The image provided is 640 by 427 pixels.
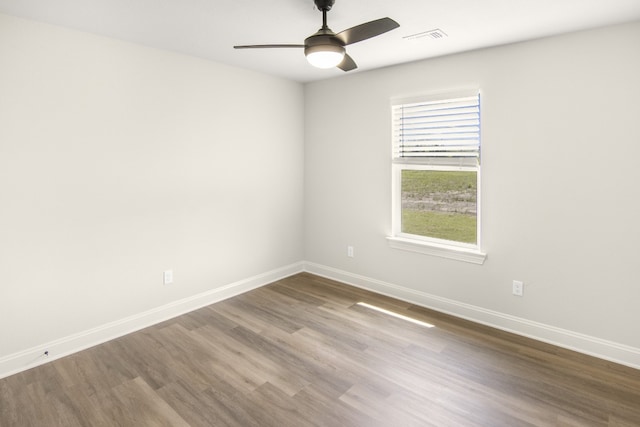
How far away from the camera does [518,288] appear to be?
3.06 metres

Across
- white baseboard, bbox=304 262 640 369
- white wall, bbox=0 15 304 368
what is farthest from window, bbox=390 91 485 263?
white wall, bbox=0 15 304 368

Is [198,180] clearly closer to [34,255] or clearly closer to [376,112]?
[34,255]

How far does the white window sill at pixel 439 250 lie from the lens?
3275mm

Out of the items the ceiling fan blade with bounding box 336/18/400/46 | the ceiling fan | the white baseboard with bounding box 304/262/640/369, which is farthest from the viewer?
the white baseboard with bounding box 304/262/640/369

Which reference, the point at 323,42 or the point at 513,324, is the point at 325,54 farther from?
the point at 513,324

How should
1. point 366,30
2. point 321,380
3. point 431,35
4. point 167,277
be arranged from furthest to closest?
point 167,277, point 431,35, point 321,380, point 366,30

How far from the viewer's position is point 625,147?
2.55m

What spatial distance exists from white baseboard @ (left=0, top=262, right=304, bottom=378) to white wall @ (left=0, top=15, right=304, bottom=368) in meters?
0.04

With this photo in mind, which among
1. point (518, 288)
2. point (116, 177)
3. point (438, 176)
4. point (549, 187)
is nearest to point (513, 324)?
point (518, 288)

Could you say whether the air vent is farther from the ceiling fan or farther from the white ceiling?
the ceiling fan

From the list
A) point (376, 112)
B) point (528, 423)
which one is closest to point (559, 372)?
point (528, 423)

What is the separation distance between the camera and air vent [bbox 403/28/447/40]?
2.68 metres

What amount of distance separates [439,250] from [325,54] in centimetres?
222

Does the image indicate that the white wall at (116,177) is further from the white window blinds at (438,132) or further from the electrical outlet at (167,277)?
the white window blinds at (438,132)
